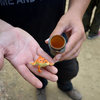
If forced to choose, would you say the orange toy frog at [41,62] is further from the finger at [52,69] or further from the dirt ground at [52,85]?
the dirt ground at [52,85]

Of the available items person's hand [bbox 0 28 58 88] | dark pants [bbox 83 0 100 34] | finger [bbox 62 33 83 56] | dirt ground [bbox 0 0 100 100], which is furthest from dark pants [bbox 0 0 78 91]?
dark pants [bbox 83 0 100 34]

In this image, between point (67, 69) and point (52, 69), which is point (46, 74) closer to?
point (52, 69)

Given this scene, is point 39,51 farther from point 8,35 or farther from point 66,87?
point 66,87

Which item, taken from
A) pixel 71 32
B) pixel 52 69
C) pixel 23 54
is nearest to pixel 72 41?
pixel 71 32

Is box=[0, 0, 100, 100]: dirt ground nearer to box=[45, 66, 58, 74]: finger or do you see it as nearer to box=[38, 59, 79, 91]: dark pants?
box=[38, 59, 79, 91]: dark pants

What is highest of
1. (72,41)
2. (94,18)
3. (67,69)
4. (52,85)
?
(72,41)

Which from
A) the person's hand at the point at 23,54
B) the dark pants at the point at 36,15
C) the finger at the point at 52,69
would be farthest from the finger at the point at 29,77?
the dark pants at the point at 36,15
